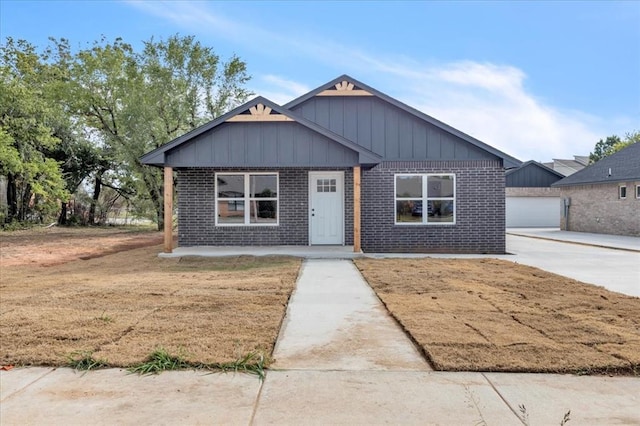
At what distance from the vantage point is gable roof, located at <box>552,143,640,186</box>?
21598 mm

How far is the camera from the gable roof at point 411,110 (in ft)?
43.7

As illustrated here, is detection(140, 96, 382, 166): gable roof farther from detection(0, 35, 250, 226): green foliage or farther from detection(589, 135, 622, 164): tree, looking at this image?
detection(589, 135, 622, 164): tree

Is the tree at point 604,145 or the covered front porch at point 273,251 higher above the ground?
the tree at point 604,145

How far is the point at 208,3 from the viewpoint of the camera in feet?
41.3

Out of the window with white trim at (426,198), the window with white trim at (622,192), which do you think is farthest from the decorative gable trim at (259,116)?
the window with white trim at (622,192)

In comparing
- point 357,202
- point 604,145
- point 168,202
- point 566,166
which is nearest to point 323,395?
point 357,202

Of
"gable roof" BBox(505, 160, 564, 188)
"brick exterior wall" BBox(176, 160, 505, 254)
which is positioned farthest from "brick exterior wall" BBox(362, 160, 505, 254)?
"gable roof" BBox(505, 160, 564, 188)

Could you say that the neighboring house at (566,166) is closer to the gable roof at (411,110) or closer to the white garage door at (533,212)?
the white garage door at (533,212)

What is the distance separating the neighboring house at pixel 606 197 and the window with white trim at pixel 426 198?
1261 cm

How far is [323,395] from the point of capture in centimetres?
347

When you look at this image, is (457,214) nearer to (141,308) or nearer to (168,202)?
(168,202)

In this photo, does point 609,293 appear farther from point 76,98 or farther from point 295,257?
point 76,98

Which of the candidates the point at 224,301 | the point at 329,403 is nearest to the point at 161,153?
the point at 224,301

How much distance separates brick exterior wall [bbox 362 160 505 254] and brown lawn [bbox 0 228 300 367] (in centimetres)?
362
